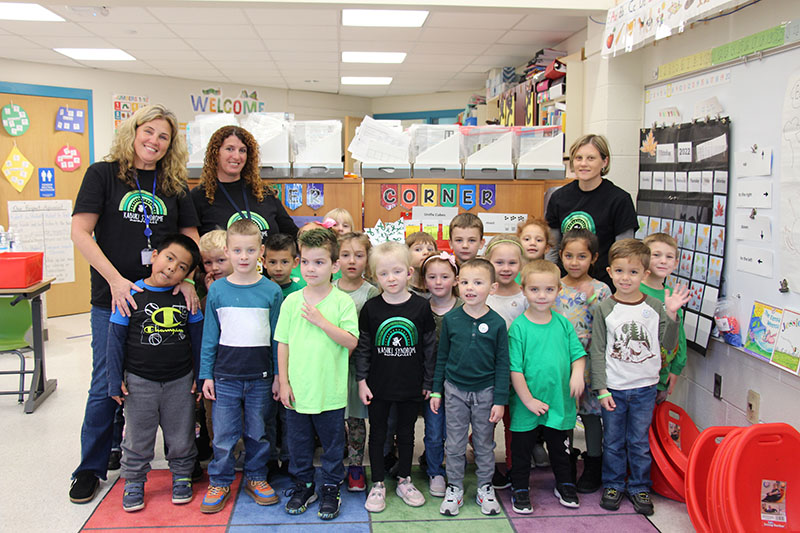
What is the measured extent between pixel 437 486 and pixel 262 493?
2.35 feet

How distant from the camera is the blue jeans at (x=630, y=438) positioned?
94.7 inches

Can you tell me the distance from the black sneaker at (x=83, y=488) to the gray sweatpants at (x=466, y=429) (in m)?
1.46

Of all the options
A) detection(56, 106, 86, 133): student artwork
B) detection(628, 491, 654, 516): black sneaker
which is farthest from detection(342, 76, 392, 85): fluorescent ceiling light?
detection(628, 491, 654, 516): black sneaker

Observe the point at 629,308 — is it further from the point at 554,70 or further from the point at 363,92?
the point at 363,92

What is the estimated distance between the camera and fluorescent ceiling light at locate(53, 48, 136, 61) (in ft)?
20.4

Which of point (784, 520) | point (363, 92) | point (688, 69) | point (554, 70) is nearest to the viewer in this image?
point (784, 520)

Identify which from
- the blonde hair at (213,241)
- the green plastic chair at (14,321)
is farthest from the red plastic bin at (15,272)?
the blonde hair at (213,241)

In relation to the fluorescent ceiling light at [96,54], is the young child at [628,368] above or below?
below

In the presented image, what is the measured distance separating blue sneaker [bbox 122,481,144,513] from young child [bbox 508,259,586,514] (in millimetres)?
1486

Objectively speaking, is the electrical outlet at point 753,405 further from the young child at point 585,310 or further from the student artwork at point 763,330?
the young child at point 585,310

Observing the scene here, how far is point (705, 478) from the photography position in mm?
2248

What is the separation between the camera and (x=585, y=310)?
255 centimetres

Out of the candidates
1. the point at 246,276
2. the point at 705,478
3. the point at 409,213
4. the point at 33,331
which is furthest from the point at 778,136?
the point at 33,331

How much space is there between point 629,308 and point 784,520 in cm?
90
